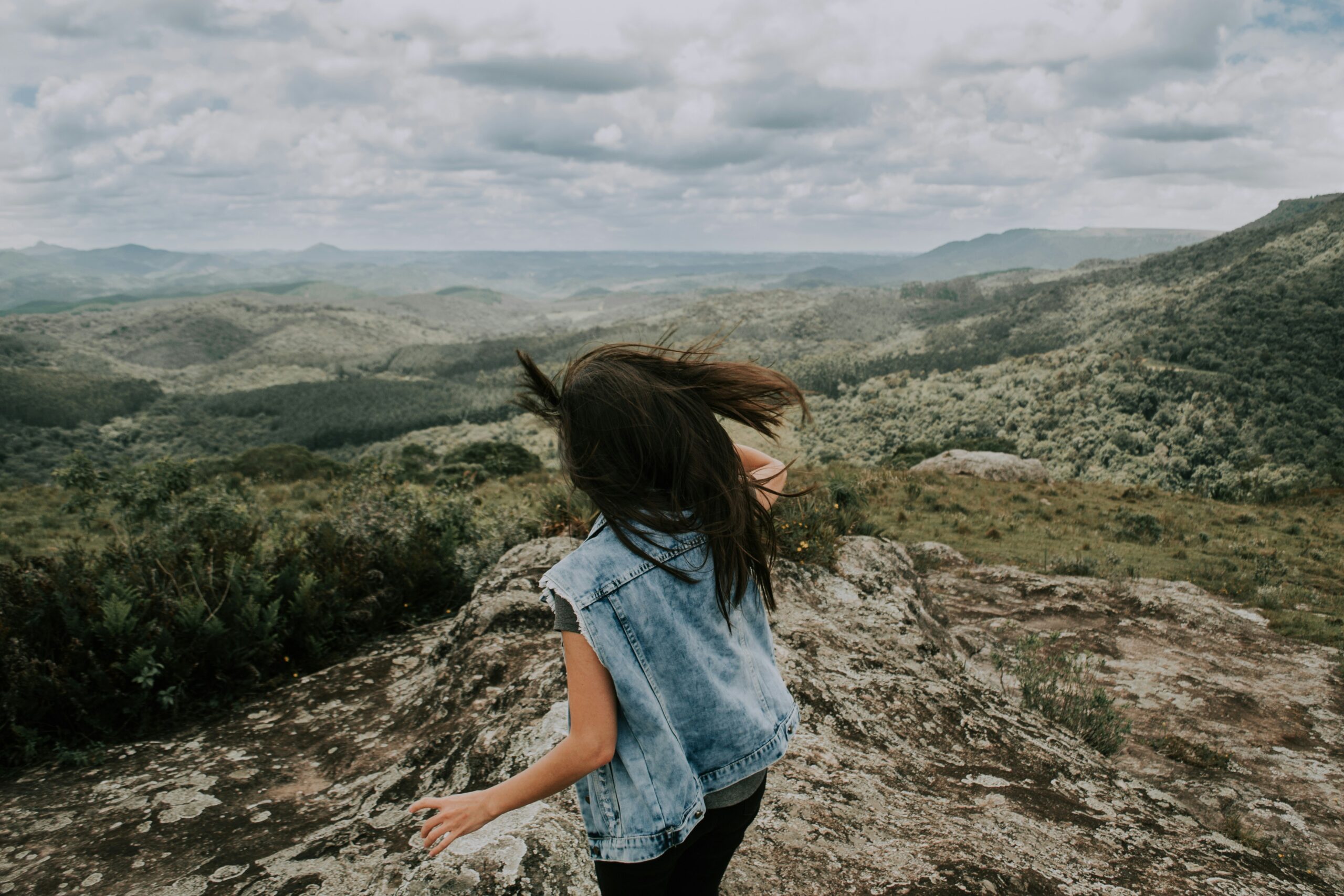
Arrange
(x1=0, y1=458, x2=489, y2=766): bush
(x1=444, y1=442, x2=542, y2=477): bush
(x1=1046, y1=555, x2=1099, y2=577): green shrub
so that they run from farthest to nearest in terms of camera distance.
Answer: (x1=444, y1=442, x2=542, y2=477): bush < (x1=1046, y1=555, x2=1099, y2=577): green shrub < (x1=0, y1=458, x2=489, y2=766): bush

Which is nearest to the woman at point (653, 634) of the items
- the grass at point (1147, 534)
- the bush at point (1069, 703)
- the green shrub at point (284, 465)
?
the bush at point (1069, 703)

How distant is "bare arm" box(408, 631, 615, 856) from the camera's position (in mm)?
1165

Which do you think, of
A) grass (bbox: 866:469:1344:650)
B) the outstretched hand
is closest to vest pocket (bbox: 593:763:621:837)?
the outstretched hand

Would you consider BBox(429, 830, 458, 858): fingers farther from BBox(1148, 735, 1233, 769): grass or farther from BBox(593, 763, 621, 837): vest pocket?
BBox(1148, 735, 1233, 769): grass

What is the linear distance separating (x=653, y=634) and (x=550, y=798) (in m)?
1.70

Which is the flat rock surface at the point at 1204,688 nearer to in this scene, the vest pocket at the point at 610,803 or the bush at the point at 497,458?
the vest pocket at the point at 610,803

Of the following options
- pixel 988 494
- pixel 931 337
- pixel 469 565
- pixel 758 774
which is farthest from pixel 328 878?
pixel 931 337

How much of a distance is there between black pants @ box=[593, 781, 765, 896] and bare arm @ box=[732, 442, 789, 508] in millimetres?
641

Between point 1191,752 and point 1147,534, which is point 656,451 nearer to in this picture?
point 1191,752

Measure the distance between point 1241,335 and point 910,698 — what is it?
7077 cm

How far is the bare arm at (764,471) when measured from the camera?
5.42ft

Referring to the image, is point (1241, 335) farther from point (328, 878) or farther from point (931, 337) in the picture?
point (328, 878)

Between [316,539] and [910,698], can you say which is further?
[316,539]

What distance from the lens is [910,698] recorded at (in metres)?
3.96
